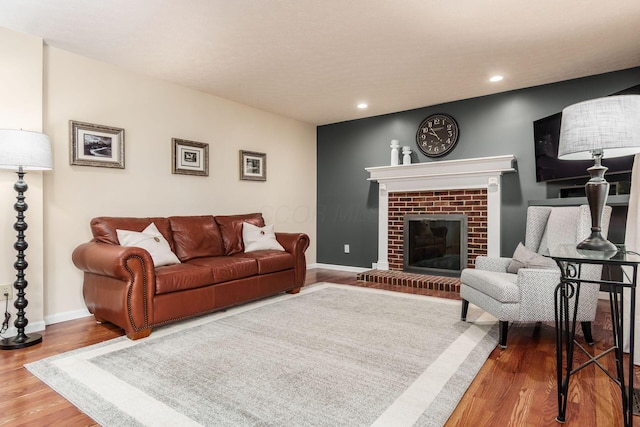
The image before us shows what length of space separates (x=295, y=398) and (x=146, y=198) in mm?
2809

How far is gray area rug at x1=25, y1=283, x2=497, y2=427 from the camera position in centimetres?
167

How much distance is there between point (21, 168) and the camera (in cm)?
257

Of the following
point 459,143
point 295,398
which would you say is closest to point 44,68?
point 295,398

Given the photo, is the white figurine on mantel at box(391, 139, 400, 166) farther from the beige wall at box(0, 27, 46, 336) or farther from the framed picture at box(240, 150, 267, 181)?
the beige wall at box(0, 27, 46, 336)

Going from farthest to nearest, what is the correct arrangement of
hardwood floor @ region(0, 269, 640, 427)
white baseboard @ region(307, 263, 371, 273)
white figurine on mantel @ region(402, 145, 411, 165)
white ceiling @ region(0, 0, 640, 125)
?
white baseboard @ region(307, 263, 371, 273) → white figurine on mantel @ region(402, 145, 411, 165) → white ceiling @ region(0, 0, 640, 125) → hardwood floor @ region(0, 269, 640, 427)

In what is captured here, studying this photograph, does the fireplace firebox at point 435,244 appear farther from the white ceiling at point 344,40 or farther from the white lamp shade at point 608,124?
the white lamp shade at point 608,124

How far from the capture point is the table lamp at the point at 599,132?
1.71 metres

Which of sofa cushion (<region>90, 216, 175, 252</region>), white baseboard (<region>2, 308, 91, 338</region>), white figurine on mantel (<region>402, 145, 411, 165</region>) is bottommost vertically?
white baseboard (<region>2, 308, 91, 338</region>)

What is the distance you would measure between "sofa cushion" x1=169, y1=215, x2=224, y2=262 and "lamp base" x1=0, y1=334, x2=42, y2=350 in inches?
48.5

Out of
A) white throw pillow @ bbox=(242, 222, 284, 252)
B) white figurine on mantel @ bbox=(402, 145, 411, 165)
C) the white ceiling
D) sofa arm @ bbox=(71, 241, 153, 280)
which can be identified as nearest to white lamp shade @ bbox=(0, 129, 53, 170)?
sofa arm @ bbox=(71, 241, 153, 280)

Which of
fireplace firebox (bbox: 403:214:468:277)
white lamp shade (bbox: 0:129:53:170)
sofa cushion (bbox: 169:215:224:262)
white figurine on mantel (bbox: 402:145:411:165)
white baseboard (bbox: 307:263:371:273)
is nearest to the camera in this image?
white lamp shade (bbox: 0:129:53:170)

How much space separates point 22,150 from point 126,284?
3.71 feet

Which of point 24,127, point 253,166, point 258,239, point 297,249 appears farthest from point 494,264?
point 24,127

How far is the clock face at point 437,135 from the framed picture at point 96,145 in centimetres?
366
